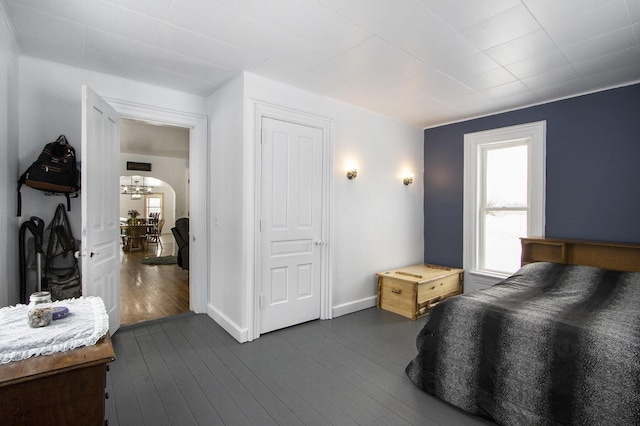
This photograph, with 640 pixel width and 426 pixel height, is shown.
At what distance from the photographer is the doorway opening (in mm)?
4031

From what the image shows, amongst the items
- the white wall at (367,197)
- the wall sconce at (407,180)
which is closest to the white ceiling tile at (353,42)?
the white wall at (367,197)

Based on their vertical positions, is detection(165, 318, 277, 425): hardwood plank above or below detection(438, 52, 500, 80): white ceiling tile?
below

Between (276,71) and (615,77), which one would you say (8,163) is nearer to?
(276,71)

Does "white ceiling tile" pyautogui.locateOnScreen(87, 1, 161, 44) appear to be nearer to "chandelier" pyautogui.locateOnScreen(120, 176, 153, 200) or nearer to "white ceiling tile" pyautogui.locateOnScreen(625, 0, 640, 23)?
"white ceiling tile" pyautogui.locateOnScreen(625, 0, 640, 23)

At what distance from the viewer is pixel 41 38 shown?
2.38 m

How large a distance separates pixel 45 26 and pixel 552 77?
421 centimetres

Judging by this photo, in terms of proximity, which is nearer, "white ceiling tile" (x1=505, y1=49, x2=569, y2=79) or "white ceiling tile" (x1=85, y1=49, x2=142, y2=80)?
"white ceiling tile" (x1=505, y1=49, x2=569, y2=79)

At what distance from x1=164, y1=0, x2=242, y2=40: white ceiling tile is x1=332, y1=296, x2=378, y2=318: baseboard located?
118 inches

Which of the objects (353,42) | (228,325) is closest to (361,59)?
(353,42)

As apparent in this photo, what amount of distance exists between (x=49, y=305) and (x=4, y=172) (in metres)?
1.38

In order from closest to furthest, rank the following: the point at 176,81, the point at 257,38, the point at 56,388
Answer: the point at 56,388 → the point at 257,38 → the point at 176,81

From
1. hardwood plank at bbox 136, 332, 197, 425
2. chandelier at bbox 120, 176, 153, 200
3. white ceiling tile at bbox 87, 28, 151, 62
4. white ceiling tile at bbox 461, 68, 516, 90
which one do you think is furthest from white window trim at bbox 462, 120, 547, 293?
chandelier at bbox 120, 176, 153, 200

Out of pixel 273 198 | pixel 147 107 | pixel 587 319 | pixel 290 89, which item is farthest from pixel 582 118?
pixel 147 107

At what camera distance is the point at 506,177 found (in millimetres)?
4082
